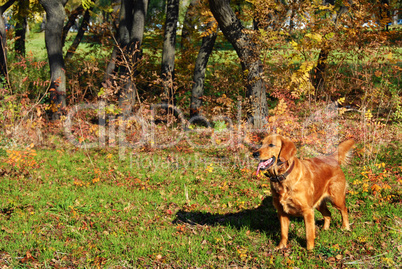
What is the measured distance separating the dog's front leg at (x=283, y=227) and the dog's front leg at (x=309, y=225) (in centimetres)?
24

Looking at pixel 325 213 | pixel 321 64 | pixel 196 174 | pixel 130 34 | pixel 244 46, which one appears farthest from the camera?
pixel 130 34

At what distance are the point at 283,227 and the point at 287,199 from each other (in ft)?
1.54

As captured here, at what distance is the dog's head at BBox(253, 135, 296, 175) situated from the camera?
13.7 ft

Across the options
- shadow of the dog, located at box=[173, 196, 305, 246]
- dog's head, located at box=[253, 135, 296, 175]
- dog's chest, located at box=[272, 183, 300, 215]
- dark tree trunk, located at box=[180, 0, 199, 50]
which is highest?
dark tree trunk, located at box=[180, 0, 199, 50]

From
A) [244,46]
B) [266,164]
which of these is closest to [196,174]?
[266,164]

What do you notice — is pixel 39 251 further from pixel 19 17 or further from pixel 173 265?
pixel 19 17

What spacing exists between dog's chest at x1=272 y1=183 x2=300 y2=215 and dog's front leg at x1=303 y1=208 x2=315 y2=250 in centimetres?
11

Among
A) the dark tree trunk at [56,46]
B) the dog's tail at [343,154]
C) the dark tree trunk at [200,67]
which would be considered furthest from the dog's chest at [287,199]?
the dark tree trunk at [56,46]

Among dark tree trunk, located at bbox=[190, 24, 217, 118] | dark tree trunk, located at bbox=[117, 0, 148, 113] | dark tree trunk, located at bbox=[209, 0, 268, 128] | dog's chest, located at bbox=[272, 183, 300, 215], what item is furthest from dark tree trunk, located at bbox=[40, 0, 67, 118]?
dog's chest, located at bbox=[272, 183, 300, 215]

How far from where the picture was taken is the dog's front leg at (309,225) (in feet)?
14.1

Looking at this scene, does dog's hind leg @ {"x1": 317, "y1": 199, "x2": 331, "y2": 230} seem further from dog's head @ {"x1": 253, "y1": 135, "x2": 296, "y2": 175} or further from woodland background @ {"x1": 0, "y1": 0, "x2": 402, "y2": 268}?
dog's head @ {"x1": 253, "y1": 135, "x2": 296, "y2": 175}

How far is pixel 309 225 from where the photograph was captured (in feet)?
14.3

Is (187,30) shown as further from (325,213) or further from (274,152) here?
(274,152)

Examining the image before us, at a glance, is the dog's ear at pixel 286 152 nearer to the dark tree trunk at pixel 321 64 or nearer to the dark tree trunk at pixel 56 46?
the dark tree trunk at pixel 321 64
